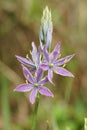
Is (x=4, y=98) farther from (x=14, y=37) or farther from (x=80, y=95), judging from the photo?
(x=14, y=37)

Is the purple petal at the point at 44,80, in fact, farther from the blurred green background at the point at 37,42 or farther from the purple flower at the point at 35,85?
the blurred green background at the point at 37,42

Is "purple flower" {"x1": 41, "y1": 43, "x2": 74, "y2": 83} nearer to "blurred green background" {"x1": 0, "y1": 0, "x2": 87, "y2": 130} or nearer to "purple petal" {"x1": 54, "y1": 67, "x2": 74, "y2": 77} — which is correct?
"purple petal" {"x1": 54, "y1": 67, "x2": 74, "y2": 77}

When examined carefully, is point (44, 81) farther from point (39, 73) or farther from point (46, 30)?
point (46, 30)

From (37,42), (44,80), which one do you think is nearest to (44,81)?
(44,80)

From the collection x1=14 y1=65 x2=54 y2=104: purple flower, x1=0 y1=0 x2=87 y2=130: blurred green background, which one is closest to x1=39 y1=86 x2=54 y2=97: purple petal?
x1=14 y1=65 x2=54 y2=104: purple flower

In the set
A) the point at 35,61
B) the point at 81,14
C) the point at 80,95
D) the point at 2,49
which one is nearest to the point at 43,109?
the point at 80,95


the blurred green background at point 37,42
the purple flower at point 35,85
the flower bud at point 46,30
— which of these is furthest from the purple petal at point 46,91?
the blurred green background at point 37,42

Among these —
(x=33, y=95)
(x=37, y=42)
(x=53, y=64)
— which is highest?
(x=37, y=42)
